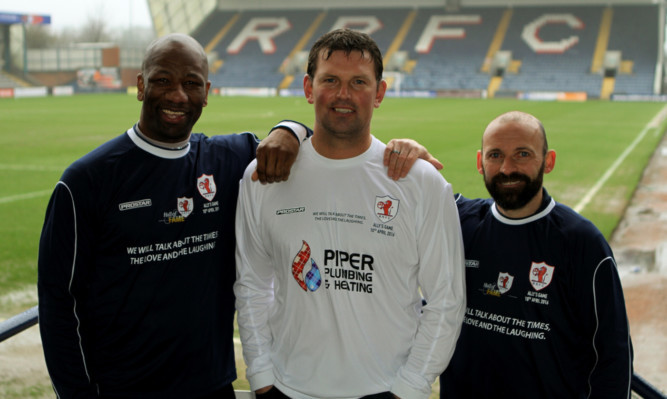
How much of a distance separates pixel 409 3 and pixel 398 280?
59051 millimetres

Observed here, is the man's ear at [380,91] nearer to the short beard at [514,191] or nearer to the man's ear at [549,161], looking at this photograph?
the short beard at [514,191]

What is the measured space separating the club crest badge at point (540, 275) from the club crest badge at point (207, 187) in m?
1.38

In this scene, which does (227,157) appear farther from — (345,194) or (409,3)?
(409,3)

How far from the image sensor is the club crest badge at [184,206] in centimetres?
278

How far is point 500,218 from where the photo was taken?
9.12ft

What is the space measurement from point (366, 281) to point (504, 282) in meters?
0.58

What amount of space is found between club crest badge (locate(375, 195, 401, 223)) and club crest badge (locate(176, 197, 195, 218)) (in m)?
0.80

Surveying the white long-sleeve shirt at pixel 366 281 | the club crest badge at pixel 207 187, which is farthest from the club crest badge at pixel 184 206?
the white long-sleeve shirt at pixel 366 281

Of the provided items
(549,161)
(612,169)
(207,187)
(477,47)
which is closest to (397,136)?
(612,169)

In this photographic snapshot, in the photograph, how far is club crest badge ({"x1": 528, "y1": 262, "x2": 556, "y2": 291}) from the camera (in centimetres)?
262

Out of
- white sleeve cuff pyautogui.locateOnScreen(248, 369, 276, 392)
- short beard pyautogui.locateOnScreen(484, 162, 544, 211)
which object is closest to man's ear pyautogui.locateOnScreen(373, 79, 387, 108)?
short beard pyautogui.locateOnScreen(484, 162, 544, 211)

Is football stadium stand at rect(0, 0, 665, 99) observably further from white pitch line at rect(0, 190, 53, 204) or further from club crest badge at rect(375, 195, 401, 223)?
club crest badge at rect(375, 195, 401, 223)

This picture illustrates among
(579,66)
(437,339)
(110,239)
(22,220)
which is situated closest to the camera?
(437,339)

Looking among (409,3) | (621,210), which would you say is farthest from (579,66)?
(621,210)
